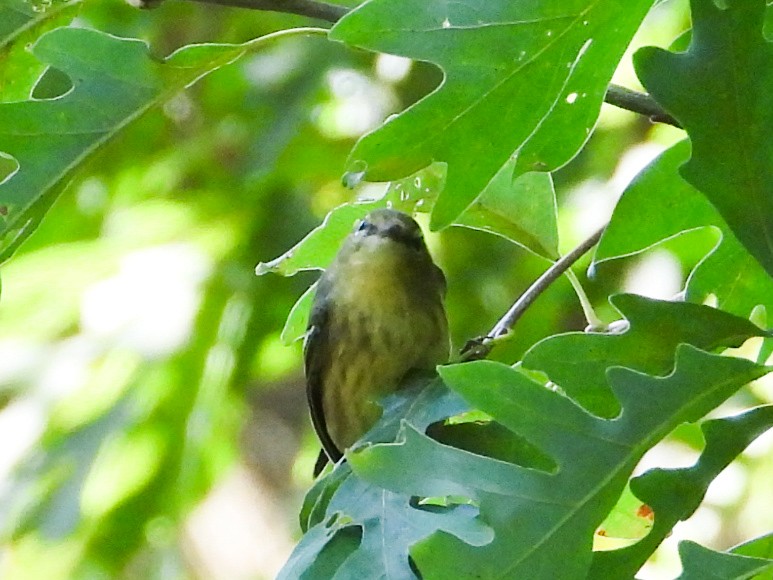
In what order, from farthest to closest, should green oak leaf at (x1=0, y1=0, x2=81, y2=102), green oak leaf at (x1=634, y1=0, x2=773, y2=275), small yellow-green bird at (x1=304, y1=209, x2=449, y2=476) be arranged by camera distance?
small yellow-green bird at (x1=304, y1=209, x2=449, y2=476) → green oak leaf at (x1=0, y1=0, x2=81, y2=102) → green oak leaf at (x1=634, y1=0, x2=773, y2=275)

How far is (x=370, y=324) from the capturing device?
150cm

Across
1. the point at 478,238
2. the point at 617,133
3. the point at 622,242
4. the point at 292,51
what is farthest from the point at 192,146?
the point at 622,242

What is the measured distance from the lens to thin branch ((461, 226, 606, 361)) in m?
1.02

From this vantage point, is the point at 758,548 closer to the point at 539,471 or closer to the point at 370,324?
the point at 539,471

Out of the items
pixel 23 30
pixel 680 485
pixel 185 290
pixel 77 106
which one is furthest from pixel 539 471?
pixel 185 290

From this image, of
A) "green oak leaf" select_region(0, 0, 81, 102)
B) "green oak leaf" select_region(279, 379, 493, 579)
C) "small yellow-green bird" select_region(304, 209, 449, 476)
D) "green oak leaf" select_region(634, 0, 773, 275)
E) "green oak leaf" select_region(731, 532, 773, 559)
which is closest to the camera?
"green oak leaf" select_region(634, 0, 773, 275)

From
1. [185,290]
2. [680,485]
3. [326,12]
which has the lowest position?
[185,290]

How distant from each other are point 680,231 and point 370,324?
57 cm

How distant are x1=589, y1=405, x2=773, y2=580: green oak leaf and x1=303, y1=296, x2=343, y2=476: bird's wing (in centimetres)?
74

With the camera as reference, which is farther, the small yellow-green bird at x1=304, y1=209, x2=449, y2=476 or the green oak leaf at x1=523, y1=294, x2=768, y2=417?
the small yellow-green bird at x1=304, y1=209, x2=449, y2=476

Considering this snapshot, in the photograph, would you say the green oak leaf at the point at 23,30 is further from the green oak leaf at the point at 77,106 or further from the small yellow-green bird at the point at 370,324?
the small yellow-green bird at the point at 370,324

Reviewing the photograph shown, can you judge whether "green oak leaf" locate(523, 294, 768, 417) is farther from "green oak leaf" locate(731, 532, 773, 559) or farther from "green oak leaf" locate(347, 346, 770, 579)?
"green oak leaf" locate(731, 532, 773, 559)

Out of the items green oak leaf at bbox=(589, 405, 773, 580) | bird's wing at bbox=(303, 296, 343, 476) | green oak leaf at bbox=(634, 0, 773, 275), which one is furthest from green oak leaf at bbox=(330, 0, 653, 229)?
bird's wing at bbox=(303, 296, 343, 476)

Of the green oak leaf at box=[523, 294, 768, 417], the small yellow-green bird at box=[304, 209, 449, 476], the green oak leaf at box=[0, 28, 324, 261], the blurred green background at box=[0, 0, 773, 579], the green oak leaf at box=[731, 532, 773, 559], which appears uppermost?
the green oak leaf at box=[0, 28, 324, 261]
